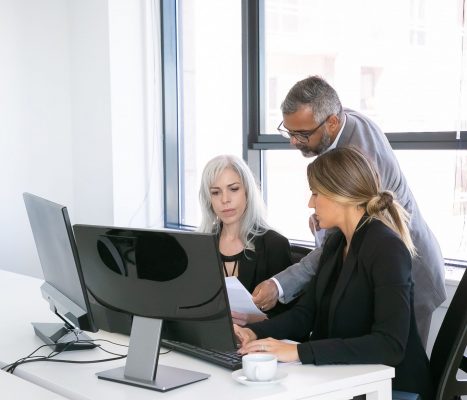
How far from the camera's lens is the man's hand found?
273cm

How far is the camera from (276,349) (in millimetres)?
2172

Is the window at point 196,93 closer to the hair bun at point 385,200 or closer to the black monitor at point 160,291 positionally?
the hair bun at point 385,200

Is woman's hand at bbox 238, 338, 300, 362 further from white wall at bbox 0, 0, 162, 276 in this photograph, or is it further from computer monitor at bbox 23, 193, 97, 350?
white wall at bbox 0, 0, 162, 276

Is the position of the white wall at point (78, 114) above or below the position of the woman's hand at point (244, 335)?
above

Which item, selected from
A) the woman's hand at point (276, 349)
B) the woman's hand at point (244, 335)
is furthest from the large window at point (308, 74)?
the woman's hand at point (276, 349)

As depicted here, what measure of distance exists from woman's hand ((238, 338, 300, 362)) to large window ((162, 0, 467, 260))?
1.32 meters

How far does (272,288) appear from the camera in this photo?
108 inches

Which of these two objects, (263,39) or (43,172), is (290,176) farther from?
(43,172)

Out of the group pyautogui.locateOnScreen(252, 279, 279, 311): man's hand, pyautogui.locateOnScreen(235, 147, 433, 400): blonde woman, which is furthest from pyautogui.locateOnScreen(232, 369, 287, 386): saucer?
pyautogui.locateOnScreen(252, 279, 279, 311): man's hand

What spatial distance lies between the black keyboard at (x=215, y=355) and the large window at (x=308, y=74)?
139 cm

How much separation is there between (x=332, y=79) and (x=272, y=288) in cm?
166

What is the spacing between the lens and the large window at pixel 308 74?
11.5 feet

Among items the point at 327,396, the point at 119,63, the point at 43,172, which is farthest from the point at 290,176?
the point at 327,396

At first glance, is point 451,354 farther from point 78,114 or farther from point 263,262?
point 78,114
